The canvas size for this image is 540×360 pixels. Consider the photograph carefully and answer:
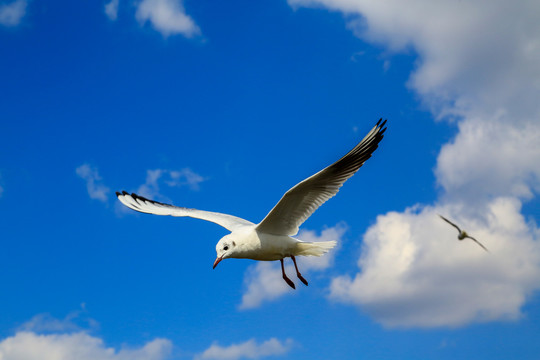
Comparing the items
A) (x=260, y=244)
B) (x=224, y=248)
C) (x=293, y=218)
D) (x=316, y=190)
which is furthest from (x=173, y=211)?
(x=316, y=190)

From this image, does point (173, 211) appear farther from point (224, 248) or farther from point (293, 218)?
point (293, 218)

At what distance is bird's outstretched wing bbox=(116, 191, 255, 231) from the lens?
1323cm

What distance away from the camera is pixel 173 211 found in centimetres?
1516

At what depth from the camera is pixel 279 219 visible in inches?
427

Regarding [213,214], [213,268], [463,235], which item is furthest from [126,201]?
[463,235]

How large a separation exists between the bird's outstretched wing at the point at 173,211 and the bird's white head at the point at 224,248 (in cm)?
144

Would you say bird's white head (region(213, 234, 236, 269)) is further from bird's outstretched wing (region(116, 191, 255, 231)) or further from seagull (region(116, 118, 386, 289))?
bird's outstretched wing (region(116, 191, 255, 231))

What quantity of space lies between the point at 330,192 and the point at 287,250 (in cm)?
148

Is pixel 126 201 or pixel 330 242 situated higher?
pixel 126 201

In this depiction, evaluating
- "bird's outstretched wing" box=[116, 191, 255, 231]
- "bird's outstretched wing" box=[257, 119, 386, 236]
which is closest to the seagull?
"bird's outstretched wing" box=[257, 119, 386, 236]

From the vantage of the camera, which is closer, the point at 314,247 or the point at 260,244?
the point at 260,244

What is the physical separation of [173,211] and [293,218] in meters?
5.15

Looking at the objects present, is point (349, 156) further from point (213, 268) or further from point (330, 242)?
point (213, 268)

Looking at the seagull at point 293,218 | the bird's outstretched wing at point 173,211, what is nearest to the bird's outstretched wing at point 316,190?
the seagull at point 293,218
